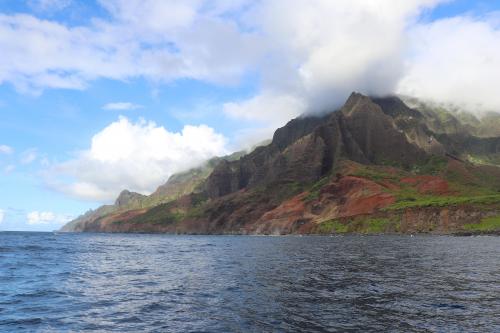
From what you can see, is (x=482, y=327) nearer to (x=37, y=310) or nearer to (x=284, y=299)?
(x=284, y=299)

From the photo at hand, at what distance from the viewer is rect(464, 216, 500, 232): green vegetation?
150 m

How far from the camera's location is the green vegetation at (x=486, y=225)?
5925 inches

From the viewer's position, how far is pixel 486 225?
15462 cm

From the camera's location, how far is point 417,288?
3622 cm

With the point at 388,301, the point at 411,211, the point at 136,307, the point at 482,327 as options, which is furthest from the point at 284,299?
the point at 411,211

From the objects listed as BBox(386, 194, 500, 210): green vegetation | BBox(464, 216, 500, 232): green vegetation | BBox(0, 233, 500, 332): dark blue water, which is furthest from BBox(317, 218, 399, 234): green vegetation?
BBox(0, 233, 500, 332): dark blue water

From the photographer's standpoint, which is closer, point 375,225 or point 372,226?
point 375,225

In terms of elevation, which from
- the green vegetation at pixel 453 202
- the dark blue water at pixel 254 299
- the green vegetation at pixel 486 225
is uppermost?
the green vegetation at pixel 453 202

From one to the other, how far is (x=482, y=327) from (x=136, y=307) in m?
20.8

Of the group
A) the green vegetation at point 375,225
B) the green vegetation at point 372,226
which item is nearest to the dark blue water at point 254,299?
the green vegetation at point 372,226

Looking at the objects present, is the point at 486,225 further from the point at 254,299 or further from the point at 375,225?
the point at 254,299

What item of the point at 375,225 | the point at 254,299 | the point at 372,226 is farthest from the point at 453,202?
the point at 254,299

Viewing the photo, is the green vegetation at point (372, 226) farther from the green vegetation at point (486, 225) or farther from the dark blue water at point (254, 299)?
the dark blue water at point (254, 299)

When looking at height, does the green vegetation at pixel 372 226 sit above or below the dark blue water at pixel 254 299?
above
